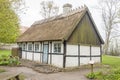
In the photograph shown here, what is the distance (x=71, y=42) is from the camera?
2041cm

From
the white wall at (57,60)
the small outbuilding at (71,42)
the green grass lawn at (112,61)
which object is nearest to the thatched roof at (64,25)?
the small outbuilding at (71,42)

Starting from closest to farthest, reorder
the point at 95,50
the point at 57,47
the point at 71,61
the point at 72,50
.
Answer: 1. the point at 71,61
2. the point at 72,50
3. the point at 57,47
4. the point at 95,50

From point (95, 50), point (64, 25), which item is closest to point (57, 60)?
point (64, 25)

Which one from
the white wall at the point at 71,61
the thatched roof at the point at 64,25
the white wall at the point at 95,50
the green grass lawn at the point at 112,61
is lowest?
the green grass lawn at the point at 112,61

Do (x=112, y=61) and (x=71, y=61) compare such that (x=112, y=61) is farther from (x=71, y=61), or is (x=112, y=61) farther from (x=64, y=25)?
(x=64, y=25)

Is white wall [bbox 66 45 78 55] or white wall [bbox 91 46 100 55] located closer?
white wall [bbox 66 45 78 55]

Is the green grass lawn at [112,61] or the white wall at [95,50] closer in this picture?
the white wall at [95,50]

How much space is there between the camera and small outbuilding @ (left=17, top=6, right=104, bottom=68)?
2009 centimetres

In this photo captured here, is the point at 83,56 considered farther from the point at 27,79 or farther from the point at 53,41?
the point at 27,79

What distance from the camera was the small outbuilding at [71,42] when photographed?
65.9 ft

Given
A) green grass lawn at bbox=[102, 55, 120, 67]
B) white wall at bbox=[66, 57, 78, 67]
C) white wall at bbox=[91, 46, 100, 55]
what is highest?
white wall at bbox=[91, 46, 100, 55]

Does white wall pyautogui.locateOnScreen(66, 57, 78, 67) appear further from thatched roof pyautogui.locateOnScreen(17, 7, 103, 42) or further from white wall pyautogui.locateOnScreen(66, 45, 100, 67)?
thatched roof pyautogui.locateOnScreen(17, 7, 103, 42)

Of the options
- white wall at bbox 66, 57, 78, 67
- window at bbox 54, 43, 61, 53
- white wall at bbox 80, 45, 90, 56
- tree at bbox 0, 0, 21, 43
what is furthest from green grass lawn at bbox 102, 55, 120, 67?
tree at bbox 0, 0, 21, 43

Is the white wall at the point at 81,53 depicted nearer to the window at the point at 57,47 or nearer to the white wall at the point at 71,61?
the white wall at the point at 71,61
